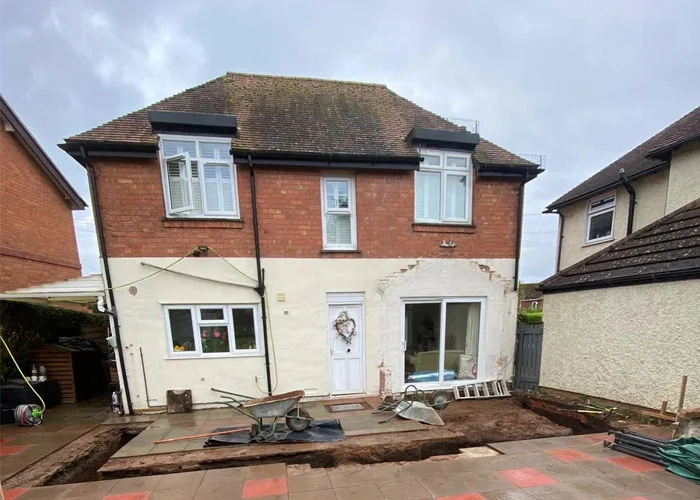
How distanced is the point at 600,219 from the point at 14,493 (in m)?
13.8

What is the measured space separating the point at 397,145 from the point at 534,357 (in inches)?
224

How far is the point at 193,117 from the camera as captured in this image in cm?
533

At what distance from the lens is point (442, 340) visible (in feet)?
21.1

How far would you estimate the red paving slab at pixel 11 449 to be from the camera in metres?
4.20

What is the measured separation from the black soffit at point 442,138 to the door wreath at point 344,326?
4.00 m

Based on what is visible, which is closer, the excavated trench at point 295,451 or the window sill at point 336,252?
the excavated trench at point 295,451

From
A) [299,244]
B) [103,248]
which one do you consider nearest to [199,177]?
[103,248]

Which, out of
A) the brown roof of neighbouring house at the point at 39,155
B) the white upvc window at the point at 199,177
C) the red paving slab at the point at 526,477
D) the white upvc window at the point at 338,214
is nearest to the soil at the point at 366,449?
the red paving slab at the point at 526,477

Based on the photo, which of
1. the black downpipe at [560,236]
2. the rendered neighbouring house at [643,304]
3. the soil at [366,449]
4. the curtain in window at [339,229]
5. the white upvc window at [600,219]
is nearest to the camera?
the soil at [366,449]

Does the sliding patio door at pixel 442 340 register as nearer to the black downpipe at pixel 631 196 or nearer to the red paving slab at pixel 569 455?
the red paving slab at pixel 569 455

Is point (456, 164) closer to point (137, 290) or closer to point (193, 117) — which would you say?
point (193, 117)

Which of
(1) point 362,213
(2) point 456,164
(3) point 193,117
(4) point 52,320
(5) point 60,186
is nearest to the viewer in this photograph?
(3) point 193,117

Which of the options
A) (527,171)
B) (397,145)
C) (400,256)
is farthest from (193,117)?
(527,171)

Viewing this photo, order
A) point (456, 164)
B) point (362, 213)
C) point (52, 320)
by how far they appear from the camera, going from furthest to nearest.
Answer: point (52, 320) < point (456, 164) < point (362, 213)
